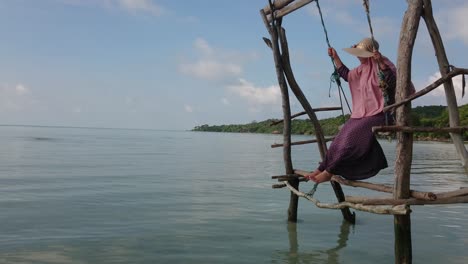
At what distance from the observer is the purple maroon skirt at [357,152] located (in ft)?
18.3

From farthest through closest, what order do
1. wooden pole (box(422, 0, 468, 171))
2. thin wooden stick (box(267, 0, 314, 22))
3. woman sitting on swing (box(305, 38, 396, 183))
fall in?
thin wooden stick (box(267, 0, 314, 22)) < woman sitting on swing (box(305, 38, 396, 183)) < wooden pole (box(422, 0, 468, 171))

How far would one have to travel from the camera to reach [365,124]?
5.57 m

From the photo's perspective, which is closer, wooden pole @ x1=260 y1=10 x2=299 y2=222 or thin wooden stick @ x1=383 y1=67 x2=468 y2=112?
thin wooden stick @ x1=383 y1=67 x2=468 y2=112

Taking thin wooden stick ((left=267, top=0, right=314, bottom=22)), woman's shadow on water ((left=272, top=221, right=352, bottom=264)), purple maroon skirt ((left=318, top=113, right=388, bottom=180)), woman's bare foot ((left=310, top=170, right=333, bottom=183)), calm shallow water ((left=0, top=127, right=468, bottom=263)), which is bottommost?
woman's shadow on water ((left=272, top=221, right=352, bottom=264))

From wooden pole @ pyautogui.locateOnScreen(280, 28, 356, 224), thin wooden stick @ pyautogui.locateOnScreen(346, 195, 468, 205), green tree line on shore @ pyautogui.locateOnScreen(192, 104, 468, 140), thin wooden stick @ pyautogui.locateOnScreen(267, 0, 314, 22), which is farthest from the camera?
green tree line on shore @ pyautogui.locateOnScreen(192, 104, 468, 140)

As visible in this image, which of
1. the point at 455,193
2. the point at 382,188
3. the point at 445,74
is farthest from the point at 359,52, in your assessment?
the point at 455,193

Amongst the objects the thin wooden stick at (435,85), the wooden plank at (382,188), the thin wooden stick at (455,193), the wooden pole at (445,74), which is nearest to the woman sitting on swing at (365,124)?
the wooden plank at (382,188)

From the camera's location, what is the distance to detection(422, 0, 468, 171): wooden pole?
4992 millimetres

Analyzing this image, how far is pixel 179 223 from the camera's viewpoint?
29.1 feet

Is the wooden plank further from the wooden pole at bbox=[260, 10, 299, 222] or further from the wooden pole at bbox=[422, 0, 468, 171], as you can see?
the wooden pole at bbox=[260, 10, 299, 222]

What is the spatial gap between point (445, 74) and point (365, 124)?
3.49 ft

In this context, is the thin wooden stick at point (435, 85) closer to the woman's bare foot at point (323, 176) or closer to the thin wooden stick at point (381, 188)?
the thin wooden stick at point (381, 188)

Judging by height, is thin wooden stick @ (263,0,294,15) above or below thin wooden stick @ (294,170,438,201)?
above

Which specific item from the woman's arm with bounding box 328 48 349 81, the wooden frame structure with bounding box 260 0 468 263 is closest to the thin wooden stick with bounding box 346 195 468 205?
the wooden frame structure with bounding box 260 0 468 263
